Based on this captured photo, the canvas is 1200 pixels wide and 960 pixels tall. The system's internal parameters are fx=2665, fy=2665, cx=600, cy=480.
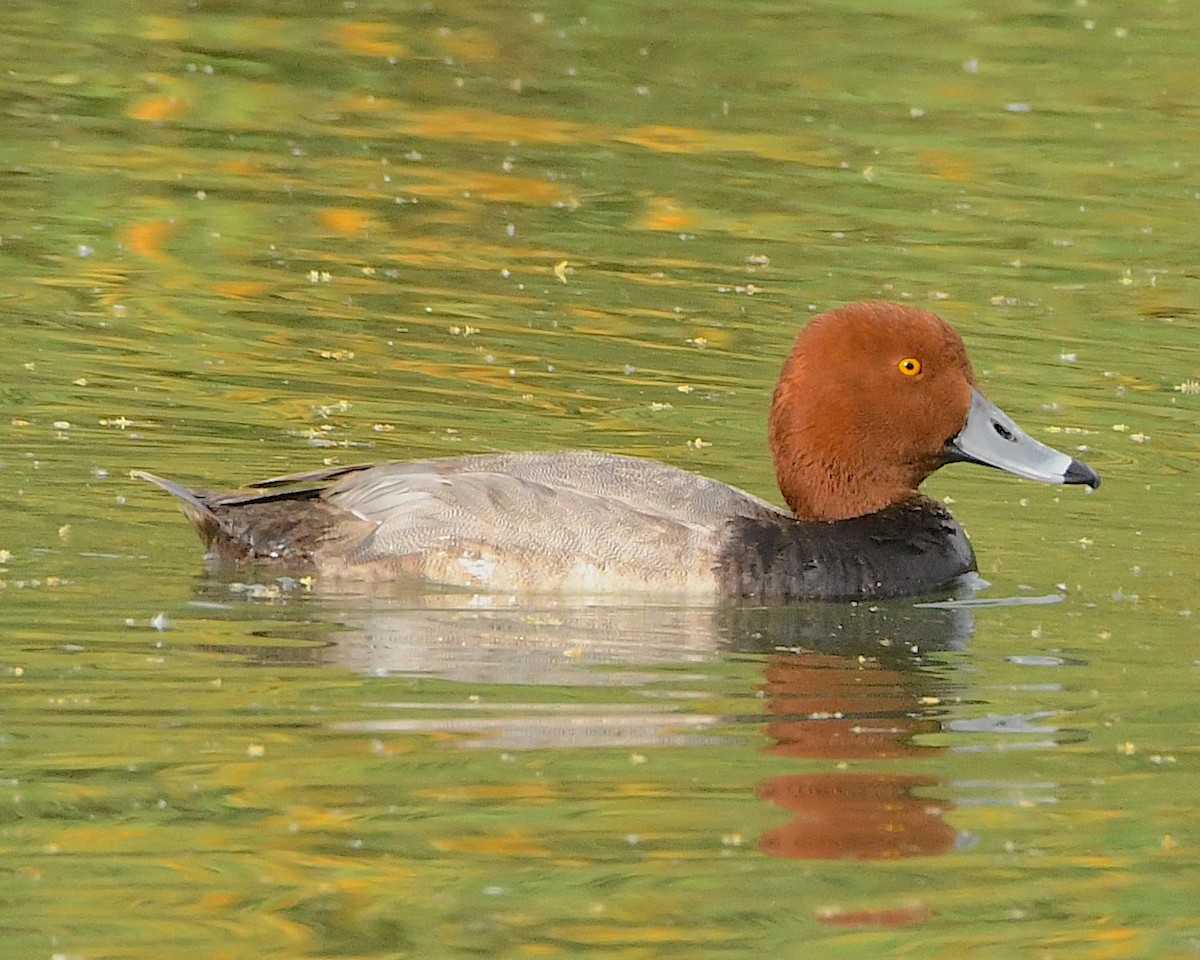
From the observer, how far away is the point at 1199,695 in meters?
7.27

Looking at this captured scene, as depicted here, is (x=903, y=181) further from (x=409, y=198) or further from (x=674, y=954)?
(x=674, y=954)

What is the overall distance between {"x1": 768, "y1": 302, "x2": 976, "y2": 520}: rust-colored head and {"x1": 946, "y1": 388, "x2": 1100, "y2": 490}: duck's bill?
35 mm

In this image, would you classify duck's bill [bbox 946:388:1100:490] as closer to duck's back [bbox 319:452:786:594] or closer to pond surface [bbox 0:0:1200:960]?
pond surface [bbox 0:0:1200:960]

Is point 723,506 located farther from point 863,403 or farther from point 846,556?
point 863,403

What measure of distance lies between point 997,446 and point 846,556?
69 cm

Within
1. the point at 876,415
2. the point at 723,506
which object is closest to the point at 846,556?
the point at 723,506

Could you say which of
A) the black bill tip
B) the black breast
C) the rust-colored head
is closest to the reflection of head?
the black breast

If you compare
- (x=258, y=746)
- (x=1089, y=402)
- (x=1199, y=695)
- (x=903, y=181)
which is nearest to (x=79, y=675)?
(x=258, y=746)

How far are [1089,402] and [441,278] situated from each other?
131 inches

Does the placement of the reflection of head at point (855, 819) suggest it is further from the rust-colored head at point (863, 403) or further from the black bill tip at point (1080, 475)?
the rust-colored head at point (863, 403)

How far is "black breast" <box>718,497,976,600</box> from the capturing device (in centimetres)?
834

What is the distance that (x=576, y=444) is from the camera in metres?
10.2

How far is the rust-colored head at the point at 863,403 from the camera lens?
344 inches

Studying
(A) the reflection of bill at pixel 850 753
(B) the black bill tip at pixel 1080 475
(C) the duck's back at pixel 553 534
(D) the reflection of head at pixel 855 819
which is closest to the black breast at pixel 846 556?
(C) the duck's back at pixel 553 534
